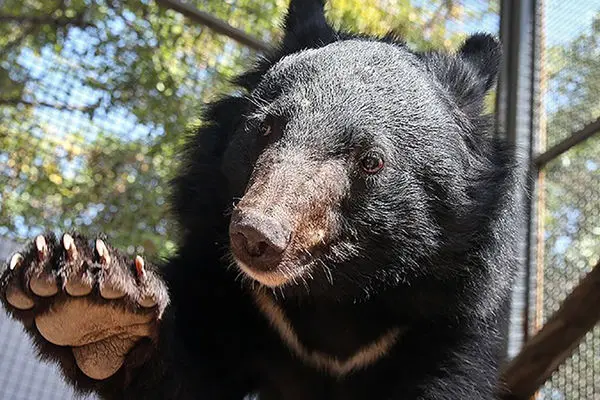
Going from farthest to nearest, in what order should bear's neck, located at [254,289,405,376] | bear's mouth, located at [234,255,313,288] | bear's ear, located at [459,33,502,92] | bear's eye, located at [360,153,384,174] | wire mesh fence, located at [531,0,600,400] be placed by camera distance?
wire mesh fence, located at [531,0,600,400], bear's ear, located at [459,33,502,92], bear's neck, located at [254,289,405,376], bear's eye, located at [360,153,384,174], bear's mouth, located at [234,255,313,288]

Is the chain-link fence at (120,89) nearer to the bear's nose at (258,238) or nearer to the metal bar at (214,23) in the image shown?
the metal bar at (214,23)

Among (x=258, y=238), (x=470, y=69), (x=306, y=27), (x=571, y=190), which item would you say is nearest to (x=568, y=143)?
(x=571, y=190)

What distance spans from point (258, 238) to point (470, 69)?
4.00 ft

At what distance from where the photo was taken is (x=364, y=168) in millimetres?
2084

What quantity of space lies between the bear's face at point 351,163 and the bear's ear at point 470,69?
0.22 ft

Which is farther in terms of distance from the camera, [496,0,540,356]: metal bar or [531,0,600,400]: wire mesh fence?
[496,0,540,356]: metal bar

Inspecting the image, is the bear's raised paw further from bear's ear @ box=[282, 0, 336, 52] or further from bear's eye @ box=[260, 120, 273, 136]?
bear's ear @ box=[282, 0, 336, 52]

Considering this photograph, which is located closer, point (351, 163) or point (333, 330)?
point (351, 163)

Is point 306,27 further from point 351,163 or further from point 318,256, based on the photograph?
point 318,256

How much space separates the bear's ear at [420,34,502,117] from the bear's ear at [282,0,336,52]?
329 millimetres

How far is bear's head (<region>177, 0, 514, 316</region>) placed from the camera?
6.35ft

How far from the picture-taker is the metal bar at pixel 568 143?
141 inches

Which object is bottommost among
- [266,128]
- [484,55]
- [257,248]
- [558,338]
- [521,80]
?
[558,338]

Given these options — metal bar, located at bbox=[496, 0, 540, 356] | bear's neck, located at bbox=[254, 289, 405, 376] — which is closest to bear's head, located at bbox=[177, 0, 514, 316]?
bear's neck, located at bbox=[254, 289, 405, 376]
